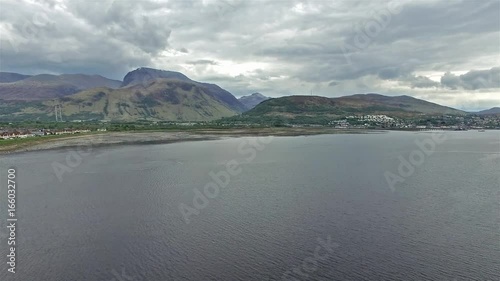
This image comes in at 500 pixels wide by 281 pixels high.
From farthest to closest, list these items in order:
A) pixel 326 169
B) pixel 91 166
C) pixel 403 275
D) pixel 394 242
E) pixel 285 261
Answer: pixel 91 166 < pixel 326 169 < pixel 394 242 < pixel 285 261 < pixel 403 275

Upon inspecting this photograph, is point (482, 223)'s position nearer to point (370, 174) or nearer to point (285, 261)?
point (285, 261)

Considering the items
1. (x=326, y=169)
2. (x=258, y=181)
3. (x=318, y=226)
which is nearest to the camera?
(x=318, y=226)

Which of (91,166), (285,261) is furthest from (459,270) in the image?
(91,166)

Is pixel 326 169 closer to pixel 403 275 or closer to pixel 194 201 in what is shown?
pixel 194 201

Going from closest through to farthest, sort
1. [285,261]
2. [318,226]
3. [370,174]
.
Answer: [285,261] → [318,226] → [370,174]

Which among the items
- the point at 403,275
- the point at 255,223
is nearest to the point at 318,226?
the point at 255,223

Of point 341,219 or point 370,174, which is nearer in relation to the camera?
point 341,219
